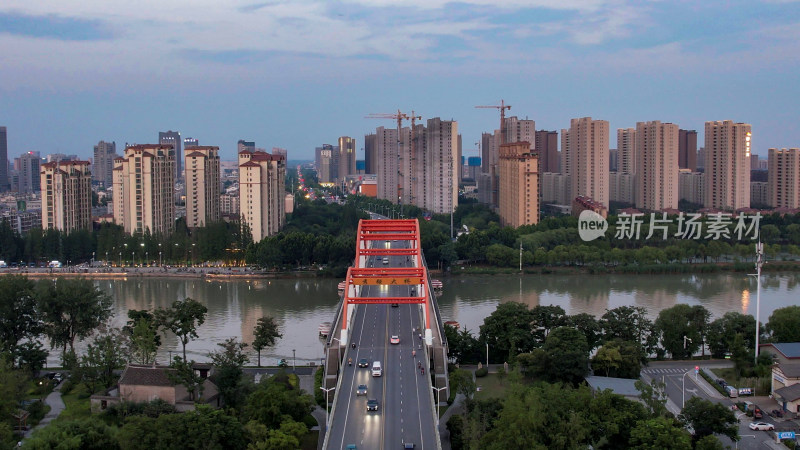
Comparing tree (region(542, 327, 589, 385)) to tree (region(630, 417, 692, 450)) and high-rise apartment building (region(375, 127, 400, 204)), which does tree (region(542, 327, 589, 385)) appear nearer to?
tree (region(630, 417, 692, 450))

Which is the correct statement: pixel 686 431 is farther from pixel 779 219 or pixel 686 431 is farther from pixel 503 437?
pixel 779 219

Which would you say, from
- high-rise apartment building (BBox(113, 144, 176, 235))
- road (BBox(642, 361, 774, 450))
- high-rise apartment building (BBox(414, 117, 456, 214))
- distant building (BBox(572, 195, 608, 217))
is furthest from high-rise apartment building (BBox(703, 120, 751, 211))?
road (BBox(642, 361, 774, 450))

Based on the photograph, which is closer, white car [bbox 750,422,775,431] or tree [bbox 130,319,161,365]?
white car [bbox 750,422,775,431]

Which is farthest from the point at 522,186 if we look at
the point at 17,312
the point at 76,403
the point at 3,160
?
the point at 3,160

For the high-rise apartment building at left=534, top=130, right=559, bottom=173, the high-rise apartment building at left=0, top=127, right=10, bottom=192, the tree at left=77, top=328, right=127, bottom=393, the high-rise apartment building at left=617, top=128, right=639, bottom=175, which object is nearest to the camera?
the tree at left=77, top=328, right=127, bottom=393

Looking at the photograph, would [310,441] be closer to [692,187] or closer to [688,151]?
[692,187]

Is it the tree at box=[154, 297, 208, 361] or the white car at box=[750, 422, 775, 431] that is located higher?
the tree at box=[154, 297, 208, 361]
